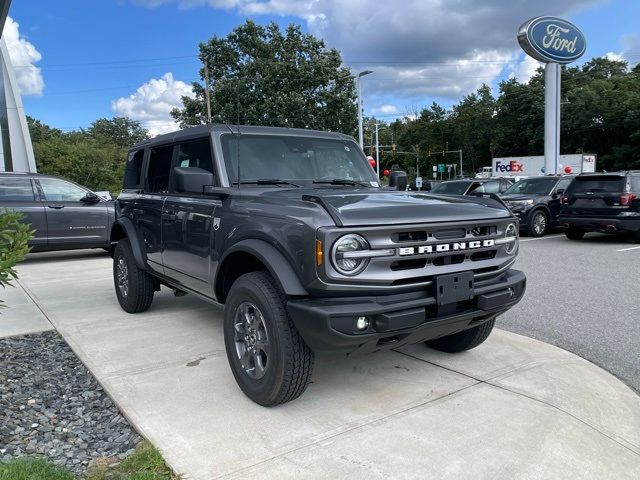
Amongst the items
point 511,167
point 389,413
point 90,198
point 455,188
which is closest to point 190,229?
point 389,413

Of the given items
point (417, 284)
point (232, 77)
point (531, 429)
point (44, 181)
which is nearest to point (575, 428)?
point (531, 429)

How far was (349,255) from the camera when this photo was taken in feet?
9.31

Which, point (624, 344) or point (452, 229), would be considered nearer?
point (452, 229)

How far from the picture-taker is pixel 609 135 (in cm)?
5497

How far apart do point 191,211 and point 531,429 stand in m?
2.94

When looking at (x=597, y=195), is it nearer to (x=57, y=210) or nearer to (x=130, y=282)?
(x=130, y=282)

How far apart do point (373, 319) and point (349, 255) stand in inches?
15.1

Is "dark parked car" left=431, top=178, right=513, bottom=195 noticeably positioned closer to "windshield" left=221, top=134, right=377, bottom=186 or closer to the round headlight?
"windshield" left=221, top=134, right=377, bottom=186

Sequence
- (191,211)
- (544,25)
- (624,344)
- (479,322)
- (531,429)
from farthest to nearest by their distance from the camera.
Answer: (544,25) → (624,344) → (191,211) → (479,322) → (531,429)

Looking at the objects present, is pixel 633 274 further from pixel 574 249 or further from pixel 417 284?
pixel 417 284

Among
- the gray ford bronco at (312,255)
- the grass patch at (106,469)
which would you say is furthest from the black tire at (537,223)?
the grass patch at (106,469)


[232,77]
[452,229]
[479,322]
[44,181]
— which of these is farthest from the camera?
[232,77]

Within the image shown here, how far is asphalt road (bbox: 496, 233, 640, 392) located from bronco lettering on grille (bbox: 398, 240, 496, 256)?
162 cm

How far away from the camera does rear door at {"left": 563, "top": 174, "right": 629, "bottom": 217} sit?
10.8 meters
